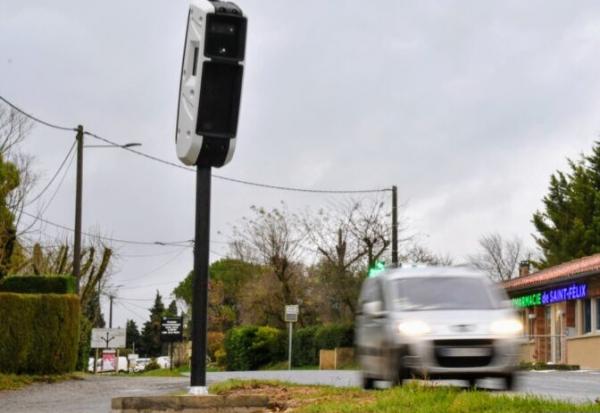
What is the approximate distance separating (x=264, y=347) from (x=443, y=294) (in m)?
39.0

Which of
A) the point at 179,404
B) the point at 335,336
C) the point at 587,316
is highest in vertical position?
the point at 587,316

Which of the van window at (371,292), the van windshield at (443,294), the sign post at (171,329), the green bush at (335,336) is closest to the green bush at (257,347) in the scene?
the green bush at (335,336)

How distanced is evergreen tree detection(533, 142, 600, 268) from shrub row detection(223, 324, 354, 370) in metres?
17.2

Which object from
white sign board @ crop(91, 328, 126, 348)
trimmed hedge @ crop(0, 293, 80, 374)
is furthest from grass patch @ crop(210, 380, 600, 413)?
white sign board @ crop(91, 328, 126, 348)

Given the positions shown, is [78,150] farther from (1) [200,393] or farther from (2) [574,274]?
(1) [200,393]

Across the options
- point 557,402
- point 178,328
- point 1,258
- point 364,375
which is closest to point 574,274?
point 178,328

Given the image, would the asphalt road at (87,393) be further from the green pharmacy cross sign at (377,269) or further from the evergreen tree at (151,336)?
the evergreen tree at (151,336)

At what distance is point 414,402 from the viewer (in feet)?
31.9

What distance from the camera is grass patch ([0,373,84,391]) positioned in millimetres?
22078

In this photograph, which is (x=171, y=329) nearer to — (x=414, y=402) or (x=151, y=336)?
(x=414, y=402)

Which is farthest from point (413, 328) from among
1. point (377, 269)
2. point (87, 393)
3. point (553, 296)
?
point (553, 296)

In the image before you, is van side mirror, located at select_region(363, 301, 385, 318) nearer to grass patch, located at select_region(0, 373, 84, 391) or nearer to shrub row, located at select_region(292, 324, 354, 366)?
grass patch, located at select_region(0, 373, 84, 391)

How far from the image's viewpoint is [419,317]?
15133mm

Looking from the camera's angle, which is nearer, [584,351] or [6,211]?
[6,211]
